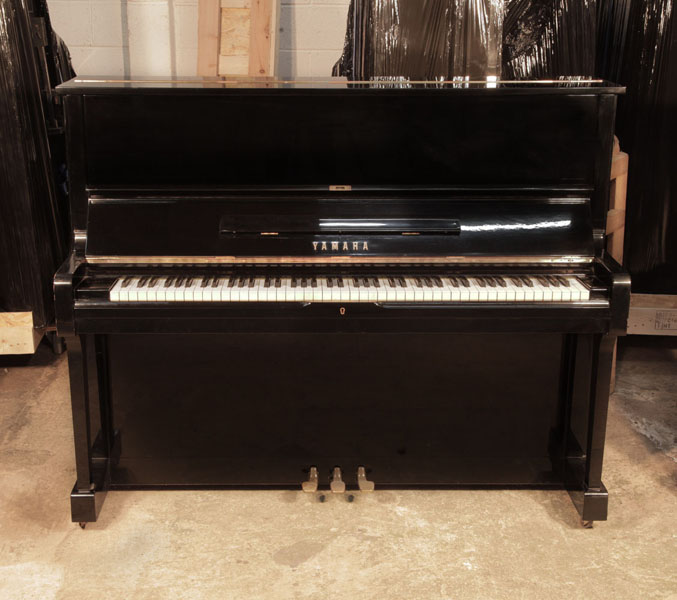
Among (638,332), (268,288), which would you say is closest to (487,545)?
(268,288)

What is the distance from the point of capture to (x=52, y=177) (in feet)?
11.7

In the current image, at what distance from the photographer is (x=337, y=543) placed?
2598 millimetres

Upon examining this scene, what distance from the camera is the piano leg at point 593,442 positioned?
2.52 m

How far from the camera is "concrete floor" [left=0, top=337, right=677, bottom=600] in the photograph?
94.6 inches

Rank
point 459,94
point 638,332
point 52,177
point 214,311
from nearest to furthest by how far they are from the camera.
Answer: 1. point 214,311
2. point 459,94
3. point 52,177
4. point 638,332

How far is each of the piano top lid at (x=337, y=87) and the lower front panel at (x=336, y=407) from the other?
29.0 inches

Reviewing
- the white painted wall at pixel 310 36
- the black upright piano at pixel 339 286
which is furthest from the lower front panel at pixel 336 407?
the white painted wall at pixel 310 36

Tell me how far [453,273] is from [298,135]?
619mm

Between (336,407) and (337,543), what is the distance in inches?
16.8

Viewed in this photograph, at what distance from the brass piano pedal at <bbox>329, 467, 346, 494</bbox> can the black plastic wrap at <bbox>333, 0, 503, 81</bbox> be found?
1.37 meters

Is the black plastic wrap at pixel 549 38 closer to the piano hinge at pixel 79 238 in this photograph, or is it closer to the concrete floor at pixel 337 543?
the concrete floor at pixel 337 543

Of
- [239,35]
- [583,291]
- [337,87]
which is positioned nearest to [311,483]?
[583,291]

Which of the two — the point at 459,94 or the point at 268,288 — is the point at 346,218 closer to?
the point at 268,288

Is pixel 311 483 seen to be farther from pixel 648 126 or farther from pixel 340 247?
pixel 648 126
